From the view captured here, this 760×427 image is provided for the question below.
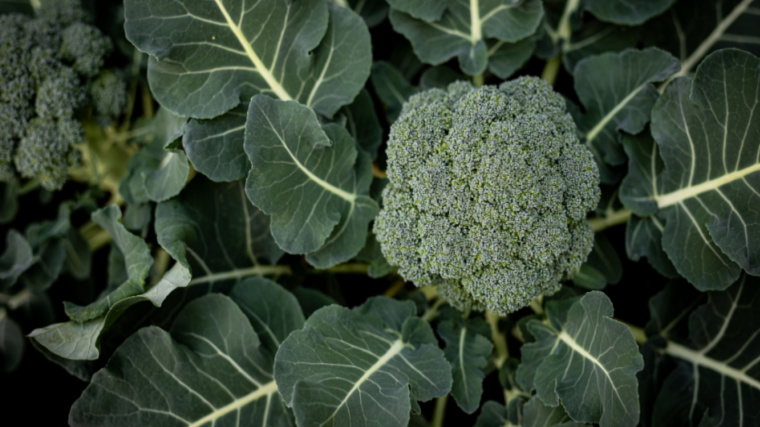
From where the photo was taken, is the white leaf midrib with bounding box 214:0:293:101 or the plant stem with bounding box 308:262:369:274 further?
the plant stem with bounding box 308:262:369:274

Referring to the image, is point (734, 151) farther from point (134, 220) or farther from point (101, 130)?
point (101, 130)

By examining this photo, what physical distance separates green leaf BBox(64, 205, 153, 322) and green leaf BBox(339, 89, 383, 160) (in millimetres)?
584

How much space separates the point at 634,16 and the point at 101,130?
1.54 metres

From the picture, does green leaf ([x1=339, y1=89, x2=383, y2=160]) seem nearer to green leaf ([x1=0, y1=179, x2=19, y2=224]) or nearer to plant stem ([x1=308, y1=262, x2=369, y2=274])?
plant stem ([x1=308, y1=262, x2=369, y2=274])

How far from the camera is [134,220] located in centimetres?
140

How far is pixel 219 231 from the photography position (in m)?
1.31

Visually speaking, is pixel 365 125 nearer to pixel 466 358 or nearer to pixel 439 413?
pixel 466 358

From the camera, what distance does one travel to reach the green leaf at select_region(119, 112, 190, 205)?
3.94ft

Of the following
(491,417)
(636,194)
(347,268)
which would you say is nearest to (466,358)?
(491,417)

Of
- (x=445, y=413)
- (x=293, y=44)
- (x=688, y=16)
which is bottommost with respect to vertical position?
(x=445, y=413)

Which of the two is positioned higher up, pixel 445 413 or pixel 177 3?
pixel 177 3

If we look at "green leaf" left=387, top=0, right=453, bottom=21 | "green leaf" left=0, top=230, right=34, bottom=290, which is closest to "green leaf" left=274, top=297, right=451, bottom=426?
"green leaf" left=387, top=0, right=453, bottom=21

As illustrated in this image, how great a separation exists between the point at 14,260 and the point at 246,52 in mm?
915

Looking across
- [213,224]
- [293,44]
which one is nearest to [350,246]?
[213,224]
